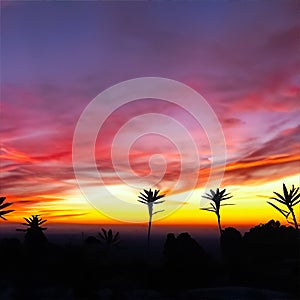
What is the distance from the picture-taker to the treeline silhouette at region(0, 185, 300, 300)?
2525 cm

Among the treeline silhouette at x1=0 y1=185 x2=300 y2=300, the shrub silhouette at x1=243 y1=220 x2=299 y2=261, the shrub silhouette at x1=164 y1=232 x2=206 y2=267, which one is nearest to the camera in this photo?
the treeline silhouette at x1=0 y1=185 x2=300 y2=300

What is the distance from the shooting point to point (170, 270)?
33.8 m

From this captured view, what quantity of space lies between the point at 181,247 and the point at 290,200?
43.4ft

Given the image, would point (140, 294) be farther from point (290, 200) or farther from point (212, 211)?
point (212, 211)

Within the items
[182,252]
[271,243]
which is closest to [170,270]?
[182,252]

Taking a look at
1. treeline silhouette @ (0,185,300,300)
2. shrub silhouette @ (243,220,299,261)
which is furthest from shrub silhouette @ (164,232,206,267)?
shrub silhouette @ (243,220,299,261)

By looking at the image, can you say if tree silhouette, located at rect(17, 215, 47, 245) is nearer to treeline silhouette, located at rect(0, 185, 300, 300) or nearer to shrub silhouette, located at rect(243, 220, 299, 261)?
treeline silhouette, located at rect(0, 185, 300, 300)

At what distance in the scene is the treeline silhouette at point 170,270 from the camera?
2525 cm

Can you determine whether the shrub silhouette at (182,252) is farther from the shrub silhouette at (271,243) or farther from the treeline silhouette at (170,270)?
the shrub silhouette at (271,243)

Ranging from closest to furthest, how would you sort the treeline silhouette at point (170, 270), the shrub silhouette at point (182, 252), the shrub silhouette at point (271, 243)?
the treeline silhouette at point (170, 270), the shrub silhouette at point (182, 252), the shrub silhouette at point (271, 243)

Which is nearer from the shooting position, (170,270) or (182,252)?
(170,270)

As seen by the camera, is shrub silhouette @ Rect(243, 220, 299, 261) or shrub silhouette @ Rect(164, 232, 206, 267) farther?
shrub silhouette @ Rect(243, 220, 299, 261)

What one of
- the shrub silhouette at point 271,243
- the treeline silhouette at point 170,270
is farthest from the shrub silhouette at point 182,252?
the shrub silhouette at point 271,243

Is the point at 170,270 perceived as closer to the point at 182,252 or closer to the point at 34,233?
the point at 182,252
